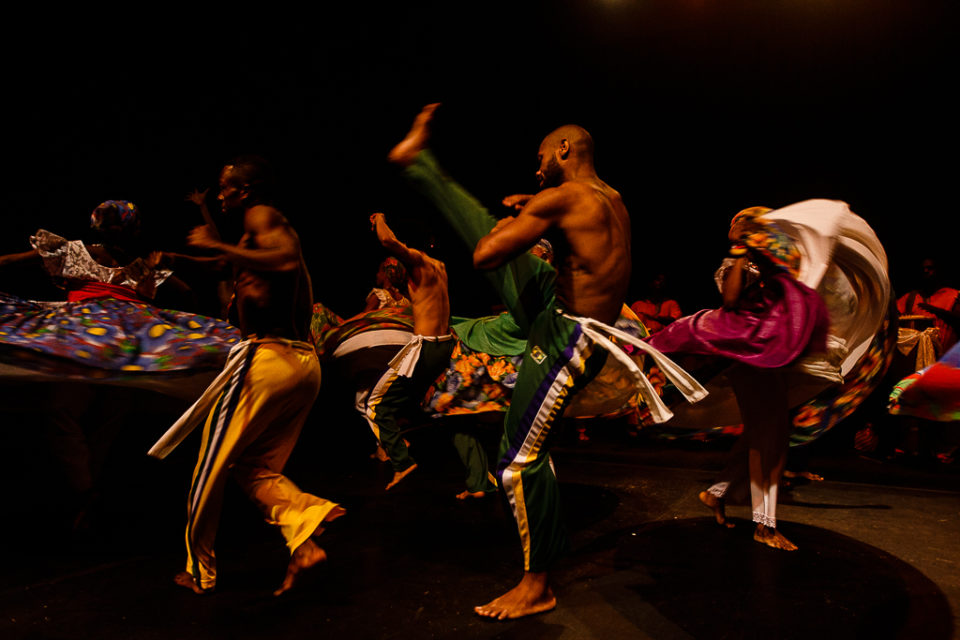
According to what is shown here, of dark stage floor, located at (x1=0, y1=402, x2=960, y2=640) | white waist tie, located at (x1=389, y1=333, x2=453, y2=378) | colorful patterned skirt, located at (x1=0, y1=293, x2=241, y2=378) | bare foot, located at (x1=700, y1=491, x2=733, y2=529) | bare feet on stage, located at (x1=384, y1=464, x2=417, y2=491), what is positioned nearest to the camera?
dark stage floor, located at (x1=0, y1=402, x2=960, y2=640)

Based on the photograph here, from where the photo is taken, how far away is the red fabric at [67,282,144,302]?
351 centimetres

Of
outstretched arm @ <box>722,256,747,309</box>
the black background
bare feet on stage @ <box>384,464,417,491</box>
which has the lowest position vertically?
bare feet on stage @ <box>384,464,417,491</box>

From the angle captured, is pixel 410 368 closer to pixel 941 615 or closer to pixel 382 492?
pixel 382 492

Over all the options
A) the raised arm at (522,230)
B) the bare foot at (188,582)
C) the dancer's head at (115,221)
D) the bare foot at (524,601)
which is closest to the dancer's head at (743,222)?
the raised arm at (522,230)

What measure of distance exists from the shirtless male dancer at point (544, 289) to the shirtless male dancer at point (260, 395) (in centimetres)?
73

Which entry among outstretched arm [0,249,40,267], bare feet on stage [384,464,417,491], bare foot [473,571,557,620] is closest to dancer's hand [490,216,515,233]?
bare foot [473,571,557,620]

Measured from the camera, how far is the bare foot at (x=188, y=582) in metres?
2.60

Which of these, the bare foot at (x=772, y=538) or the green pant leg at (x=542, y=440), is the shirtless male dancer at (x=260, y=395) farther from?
the bare foot at (x=772, y=538)

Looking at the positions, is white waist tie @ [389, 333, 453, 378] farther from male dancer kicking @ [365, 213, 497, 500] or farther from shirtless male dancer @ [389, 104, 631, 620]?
shirtless male dancer @ [389, 104, 631, 620]

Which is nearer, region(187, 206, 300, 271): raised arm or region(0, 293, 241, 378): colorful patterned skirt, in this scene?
region(187, 206, 300, 271): raised arm

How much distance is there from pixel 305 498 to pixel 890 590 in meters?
2.47

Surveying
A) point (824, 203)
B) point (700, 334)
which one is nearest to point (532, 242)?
point (700, 334)

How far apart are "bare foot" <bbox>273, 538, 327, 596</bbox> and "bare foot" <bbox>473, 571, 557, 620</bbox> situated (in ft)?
2.28

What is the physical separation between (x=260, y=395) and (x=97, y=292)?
64.6 inches
